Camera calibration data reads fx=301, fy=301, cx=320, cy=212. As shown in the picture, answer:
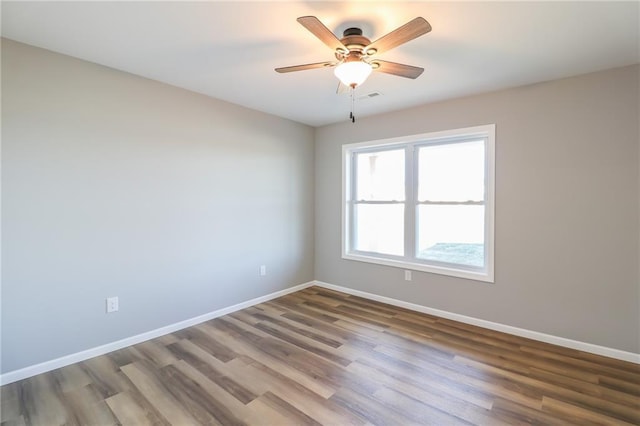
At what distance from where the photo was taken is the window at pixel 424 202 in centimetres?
333

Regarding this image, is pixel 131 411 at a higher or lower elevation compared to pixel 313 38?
lower

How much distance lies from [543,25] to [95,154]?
3512 millimetres

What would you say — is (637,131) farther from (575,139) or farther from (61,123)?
(61,123)

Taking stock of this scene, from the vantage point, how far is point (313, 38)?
214 centimetres

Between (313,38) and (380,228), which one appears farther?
(380,228)

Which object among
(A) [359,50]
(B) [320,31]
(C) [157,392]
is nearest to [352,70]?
(A) [359,50]

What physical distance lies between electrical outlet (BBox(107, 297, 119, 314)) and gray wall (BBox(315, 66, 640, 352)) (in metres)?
3.35

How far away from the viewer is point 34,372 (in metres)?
2.30

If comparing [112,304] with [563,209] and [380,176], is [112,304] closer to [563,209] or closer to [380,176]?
[380,176]

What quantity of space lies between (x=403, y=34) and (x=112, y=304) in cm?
313

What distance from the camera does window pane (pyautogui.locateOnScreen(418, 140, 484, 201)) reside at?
133 inches

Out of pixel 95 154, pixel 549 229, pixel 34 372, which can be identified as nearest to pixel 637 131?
pixel 549 229

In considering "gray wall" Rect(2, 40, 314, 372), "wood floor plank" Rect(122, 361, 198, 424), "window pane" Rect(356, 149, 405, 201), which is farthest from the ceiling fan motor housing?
"wood floor plank" Rect(122, 361, 198, 424)

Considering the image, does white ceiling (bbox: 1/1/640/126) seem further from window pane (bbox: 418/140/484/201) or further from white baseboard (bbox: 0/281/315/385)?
white baseboard (bbox: 0/281/315/385)
